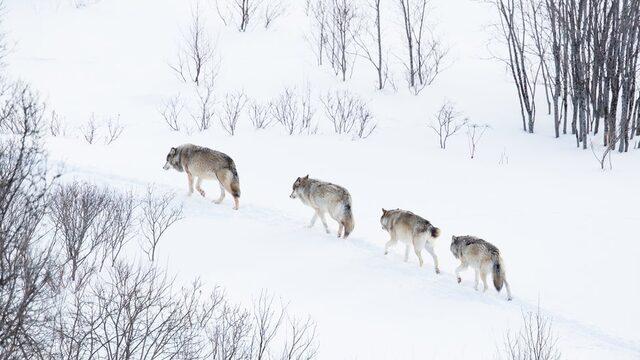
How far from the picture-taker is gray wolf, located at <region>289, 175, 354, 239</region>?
1093cm

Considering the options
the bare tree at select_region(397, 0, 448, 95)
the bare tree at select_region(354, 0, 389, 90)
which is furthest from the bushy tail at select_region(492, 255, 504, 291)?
the bare tree at select_region(354, 0, 389, 90)

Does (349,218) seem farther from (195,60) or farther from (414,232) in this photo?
(195,60)

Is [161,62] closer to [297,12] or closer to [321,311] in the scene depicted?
[297,12]

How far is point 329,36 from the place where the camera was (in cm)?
3647

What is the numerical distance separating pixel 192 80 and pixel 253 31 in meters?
9.86

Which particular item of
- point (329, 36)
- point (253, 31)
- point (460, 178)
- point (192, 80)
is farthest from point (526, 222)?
point (253, 31)

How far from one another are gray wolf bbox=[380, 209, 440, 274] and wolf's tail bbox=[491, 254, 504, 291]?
110cm

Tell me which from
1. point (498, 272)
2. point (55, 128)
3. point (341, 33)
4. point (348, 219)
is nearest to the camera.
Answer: point (498, 272)

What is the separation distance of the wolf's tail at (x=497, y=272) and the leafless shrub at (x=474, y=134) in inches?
504

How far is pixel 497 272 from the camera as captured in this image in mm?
8922

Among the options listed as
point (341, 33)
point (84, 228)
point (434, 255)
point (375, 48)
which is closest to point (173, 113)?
point (341, 33)

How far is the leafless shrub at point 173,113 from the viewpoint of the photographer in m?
23.4

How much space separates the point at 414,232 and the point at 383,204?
4782 millimetres

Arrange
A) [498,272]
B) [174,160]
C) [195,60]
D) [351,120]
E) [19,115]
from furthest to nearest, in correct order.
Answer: [195,60] → [351,120] → [19,115] → [174,160] → [498,272]
